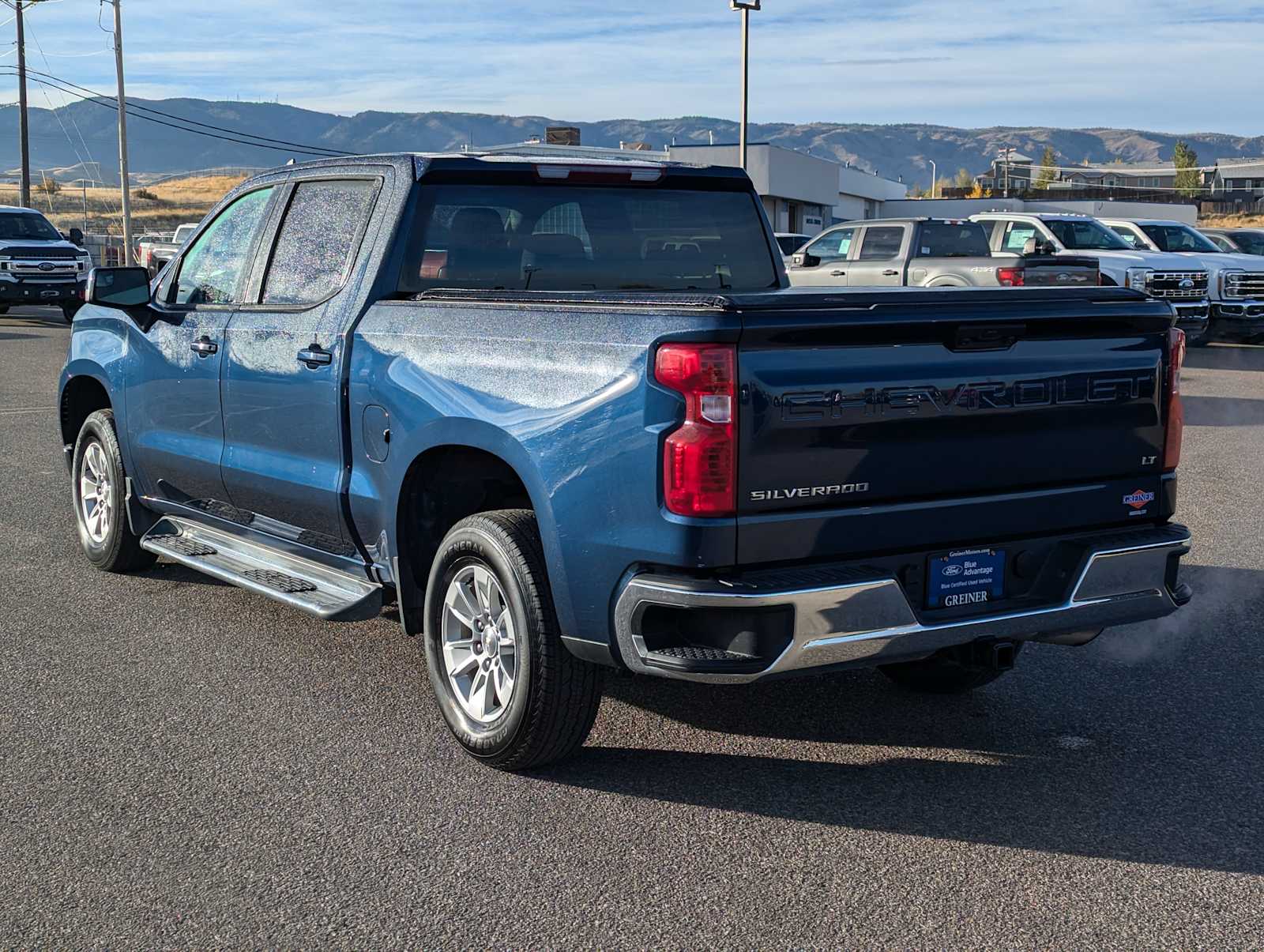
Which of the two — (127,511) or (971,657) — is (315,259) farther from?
(971,657)

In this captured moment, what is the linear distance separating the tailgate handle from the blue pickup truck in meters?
0.01

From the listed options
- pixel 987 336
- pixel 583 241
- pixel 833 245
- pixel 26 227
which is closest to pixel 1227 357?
pixel 833 245

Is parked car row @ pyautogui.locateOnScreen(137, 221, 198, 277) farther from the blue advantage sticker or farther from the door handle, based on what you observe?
the blue advantage sticker

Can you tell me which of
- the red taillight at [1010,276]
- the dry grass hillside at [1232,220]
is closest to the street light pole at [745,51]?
the red taillight at [1010,276]

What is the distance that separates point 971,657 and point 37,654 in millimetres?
3791

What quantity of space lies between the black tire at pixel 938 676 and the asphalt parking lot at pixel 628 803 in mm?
71

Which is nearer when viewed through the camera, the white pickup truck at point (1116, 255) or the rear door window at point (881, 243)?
the rear door window at point (881, 243)

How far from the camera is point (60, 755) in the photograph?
4.71 m

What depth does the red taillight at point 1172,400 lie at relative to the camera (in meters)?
4.62

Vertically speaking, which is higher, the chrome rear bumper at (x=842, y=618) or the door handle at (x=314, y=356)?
the door handle at (x=314, y=356)

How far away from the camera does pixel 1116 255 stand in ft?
66.1

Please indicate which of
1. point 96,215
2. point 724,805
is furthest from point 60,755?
point 96,215

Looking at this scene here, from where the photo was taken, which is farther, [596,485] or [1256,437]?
[1256,437]

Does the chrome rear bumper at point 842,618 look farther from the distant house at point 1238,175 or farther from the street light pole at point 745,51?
the distant house at point 1238,175
